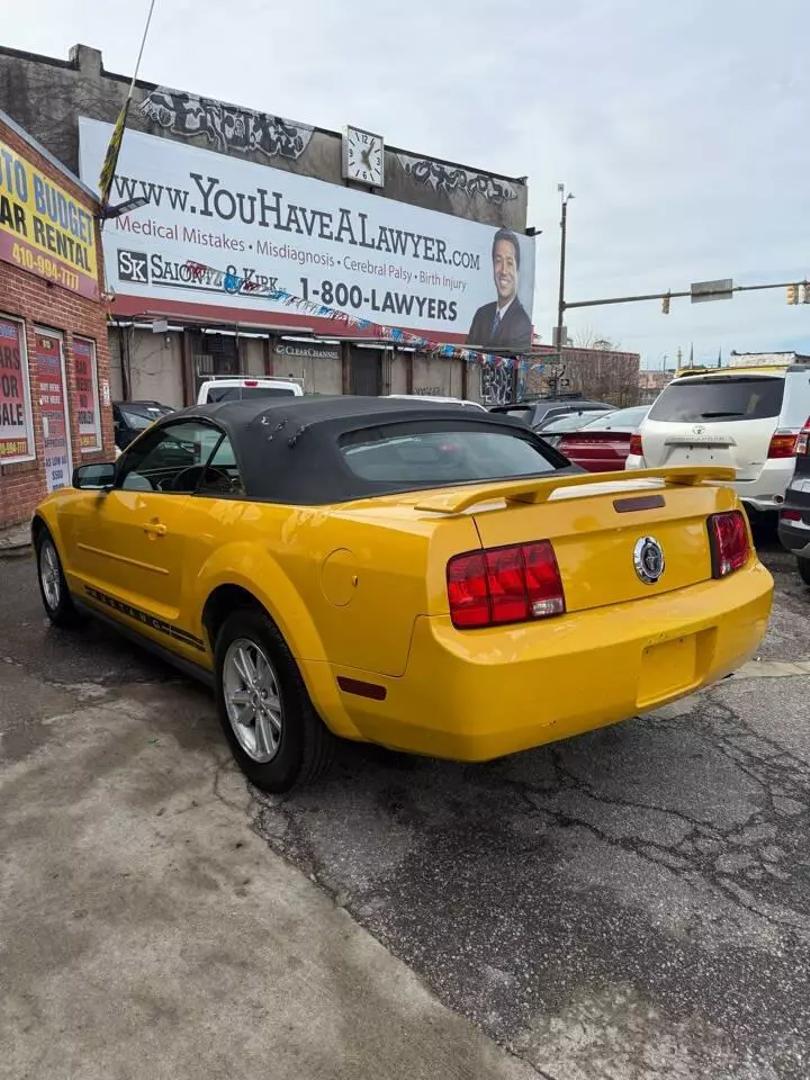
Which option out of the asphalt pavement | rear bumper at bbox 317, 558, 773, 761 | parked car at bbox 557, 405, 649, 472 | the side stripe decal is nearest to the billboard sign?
the side stripe decal

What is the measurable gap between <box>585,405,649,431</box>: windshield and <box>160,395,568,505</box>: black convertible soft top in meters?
5.88

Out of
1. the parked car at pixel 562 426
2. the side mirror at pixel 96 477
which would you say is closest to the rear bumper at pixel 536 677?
the side mirror at pixel 96 477

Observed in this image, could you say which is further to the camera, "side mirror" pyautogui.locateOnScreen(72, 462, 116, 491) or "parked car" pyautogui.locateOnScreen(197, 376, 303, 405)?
"parked car" pyautogui.locateOnScreen(197, 376, 303, 405)

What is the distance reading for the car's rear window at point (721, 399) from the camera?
702 centimetres

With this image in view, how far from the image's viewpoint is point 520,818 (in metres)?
2.87

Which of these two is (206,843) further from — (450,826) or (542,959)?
(542,959)

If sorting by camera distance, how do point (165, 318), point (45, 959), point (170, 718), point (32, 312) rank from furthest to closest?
point (165, 318) → point (32, 312) → point (170, 718) → point (45, 959)

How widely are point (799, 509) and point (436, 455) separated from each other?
3.44 m

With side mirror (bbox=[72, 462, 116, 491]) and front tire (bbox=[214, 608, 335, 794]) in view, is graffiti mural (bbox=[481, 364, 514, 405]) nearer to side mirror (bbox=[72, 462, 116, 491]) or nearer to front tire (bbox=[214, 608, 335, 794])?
side mirror (bbox=[72, 462, 116, 491])

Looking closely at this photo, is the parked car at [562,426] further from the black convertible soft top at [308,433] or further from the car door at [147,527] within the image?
the car door at [147,527]

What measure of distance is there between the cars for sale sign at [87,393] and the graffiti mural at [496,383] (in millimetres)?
19889

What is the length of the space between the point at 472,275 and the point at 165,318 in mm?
12444

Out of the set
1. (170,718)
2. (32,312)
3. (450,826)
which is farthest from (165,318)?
(450,826)

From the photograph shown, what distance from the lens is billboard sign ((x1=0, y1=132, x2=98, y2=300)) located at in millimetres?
8594
